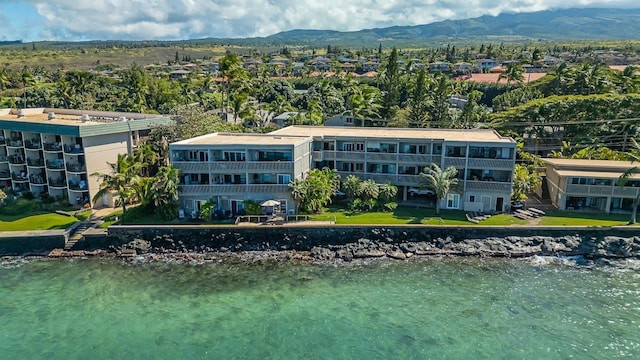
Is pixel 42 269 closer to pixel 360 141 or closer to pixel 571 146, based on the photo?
pixel 360 141

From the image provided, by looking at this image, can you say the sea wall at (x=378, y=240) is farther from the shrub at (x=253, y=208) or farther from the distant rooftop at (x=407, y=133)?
the distant rooftop at (x=407, y=133)

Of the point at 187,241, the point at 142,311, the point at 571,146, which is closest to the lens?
the point at 142,311

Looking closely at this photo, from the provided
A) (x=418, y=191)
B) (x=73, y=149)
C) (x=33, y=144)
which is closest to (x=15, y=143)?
(x=33, y=144)

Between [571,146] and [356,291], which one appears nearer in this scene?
[356,291]

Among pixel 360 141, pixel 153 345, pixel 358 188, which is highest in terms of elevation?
pixel 360 141

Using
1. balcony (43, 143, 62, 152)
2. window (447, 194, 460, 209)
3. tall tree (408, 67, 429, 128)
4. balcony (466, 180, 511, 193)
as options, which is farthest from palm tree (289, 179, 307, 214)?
tall tree (408, 67, 429, 128)

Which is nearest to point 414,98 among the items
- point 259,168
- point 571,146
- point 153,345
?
point 571,146

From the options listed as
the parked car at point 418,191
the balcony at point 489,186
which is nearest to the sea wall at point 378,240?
the balcony at point 489,186
